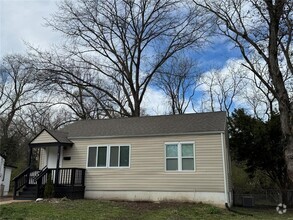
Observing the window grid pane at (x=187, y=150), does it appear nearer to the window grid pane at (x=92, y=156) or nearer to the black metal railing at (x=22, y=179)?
the window grid pane at (x=92, y=156)

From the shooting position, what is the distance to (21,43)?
864 inches

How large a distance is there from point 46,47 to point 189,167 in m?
15.4

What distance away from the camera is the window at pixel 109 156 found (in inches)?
570

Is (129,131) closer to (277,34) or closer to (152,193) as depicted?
(152,193)

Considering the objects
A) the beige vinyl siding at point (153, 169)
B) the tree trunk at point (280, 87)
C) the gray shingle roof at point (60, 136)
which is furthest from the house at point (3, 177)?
the tree trunk at point (280, 87)

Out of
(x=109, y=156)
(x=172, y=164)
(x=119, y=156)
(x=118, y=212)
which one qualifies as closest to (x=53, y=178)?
(x=109, y=156)

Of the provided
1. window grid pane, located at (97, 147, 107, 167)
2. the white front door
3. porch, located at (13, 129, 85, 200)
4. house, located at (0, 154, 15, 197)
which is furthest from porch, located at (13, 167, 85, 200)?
house, located at (0, 154, 15, 197)

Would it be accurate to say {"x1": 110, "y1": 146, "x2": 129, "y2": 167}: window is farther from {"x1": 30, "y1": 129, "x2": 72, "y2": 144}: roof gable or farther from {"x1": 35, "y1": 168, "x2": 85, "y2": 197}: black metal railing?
{"x1": 30, "y1": 129, "x2": 72, "y2": 144}: roof gable

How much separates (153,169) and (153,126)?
2324 mm

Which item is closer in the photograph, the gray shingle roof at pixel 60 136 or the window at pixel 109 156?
the window at pixel 109 156

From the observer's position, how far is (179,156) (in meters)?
13.5

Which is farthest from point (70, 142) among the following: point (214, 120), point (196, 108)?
point (196, 108)

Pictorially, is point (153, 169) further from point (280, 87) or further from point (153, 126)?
point (280, 87)

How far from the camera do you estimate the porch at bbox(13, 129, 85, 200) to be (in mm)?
13891
